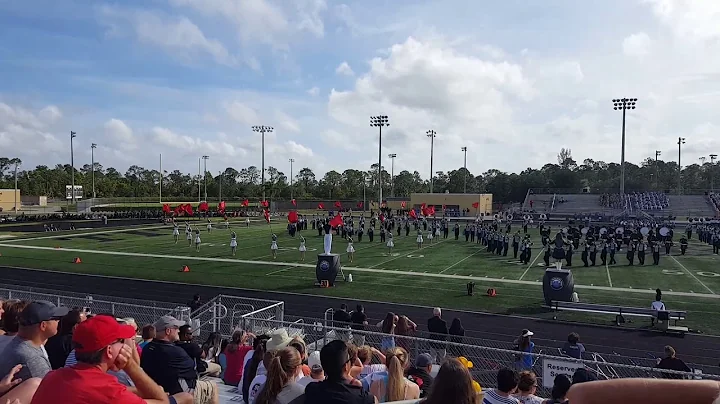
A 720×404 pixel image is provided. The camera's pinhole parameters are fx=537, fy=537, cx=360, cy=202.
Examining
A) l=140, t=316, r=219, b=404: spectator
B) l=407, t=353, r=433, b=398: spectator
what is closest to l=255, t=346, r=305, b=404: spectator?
l=140, t=316, r=219, b=404: spectator

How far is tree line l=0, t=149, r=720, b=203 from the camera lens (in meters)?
99.1

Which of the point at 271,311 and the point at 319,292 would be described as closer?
the point at 271,311

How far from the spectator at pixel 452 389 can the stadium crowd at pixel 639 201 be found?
69707 mm

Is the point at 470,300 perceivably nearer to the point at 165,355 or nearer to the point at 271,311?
the point at 271,311

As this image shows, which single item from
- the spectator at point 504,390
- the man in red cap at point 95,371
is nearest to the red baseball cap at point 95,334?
the man in red cap at point 95,371

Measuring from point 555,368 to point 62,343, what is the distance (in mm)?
6764

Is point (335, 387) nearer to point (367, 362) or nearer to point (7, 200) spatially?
point (367, 362)

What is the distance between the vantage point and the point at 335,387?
3.54 metres

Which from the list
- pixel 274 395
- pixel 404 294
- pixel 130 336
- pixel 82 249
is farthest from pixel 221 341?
pixel 82 249

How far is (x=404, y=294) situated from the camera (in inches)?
813

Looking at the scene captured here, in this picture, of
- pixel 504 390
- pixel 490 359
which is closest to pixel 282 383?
pixel 504 390

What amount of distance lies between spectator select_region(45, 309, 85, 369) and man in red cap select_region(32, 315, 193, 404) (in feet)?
9.72

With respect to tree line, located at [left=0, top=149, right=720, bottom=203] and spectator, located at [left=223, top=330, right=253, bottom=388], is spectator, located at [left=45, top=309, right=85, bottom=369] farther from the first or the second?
tree line, located at [left=0, top=149, right=720, bottom=203]

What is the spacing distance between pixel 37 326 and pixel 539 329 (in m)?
14.5
